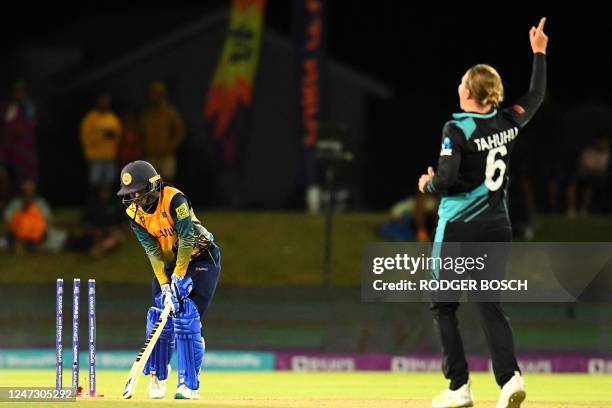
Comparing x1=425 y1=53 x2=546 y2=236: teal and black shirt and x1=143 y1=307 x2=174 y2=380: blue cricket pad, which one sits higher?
x1=425 y1=53 x2=546 y2=236: teal and black shirt

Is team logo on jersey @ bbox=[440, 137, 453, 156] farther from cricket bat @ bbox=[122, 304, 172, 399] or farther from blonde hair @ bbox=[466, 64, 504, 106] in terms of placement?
cricket bat @ bbox=[122, 304, 172, 399]

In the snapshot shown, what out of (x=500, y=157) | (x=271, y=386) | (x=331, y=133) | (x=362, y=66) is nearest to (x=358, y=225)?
(x=331, y=133)

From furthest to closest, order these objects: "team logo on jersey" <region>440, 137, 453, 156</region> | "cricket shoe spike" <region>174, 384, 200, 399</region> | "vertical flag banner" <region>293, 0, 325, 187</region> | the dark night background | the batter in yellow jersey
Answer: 1. the dark night background
2. "vertical flag banner" <region>293, 0, 325, 187</region>
3. "cricket shoe spike" <region>174, 384, 200, 399</region>
4. the batter in yellow jersey
5. "team logo on jersey" <region>440, 137, 453, 156</region>

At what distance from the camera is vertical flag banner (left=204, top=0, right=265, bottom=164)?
21484 millimetres

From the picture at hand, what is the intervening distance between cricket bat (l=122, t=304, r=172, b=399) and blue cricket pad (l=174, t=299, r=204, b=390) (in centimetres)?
9

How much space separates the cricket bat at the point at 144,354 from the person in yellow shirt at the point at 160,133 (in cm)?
1006

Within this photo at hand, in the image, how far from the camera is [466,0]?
3812cm

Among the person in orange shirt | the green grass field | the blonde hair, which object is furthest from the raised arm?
the person in orange shirt

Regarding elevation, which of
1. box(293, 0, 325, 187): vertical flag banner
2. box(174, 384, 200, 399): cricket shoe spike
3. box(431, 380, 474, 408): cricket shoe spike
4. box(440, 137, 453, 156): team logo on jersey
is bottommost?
box(174, 384, 200, 399): cricket shoe spike

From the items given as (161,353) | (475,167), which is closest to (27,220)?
(161,353)

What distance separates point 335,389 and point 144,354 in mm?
2791

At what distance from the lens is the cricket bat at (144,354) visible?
339 inches

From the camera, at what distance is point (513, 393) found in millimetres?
7520

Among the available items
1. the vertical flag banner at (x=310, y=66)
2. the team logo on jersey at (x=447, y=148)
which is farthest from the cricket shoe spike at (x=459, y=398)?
the vertical flag banner at (x=310, y=66)
